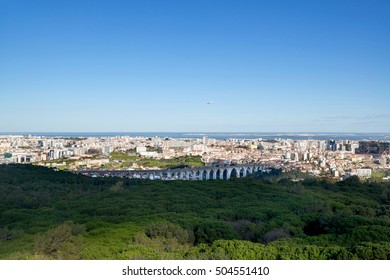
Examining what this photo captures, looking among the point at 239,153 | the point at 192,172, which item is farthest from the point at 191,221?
the point at 239,153

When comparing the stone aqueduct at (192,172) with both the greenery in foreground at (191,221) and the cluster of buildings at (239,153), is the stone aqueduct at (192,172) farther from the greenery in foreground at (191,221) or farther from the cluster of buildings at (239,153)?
the greenery in foreground at (191,221)

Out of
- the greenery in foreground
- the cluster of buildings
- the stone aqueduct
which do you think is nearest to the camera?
the greenery in foreground

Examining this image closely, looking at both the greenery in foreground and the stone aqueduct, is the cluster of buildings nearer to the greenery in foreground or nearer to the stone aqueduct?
the stone aqueduct

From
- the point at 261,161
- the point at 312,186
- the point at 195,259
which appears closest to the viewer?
the point at 195,259

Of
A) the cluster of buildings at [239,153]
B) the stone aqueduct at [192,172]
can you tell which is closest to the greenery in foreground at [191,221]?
the cluster of buildings at [239,153]

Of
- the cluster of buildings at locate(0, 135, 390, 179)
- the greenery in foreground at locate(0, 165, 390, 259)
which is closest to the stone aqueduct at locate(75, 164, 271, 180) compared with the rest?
the cluster of buildings at locate(0, 135, 390, 179)
